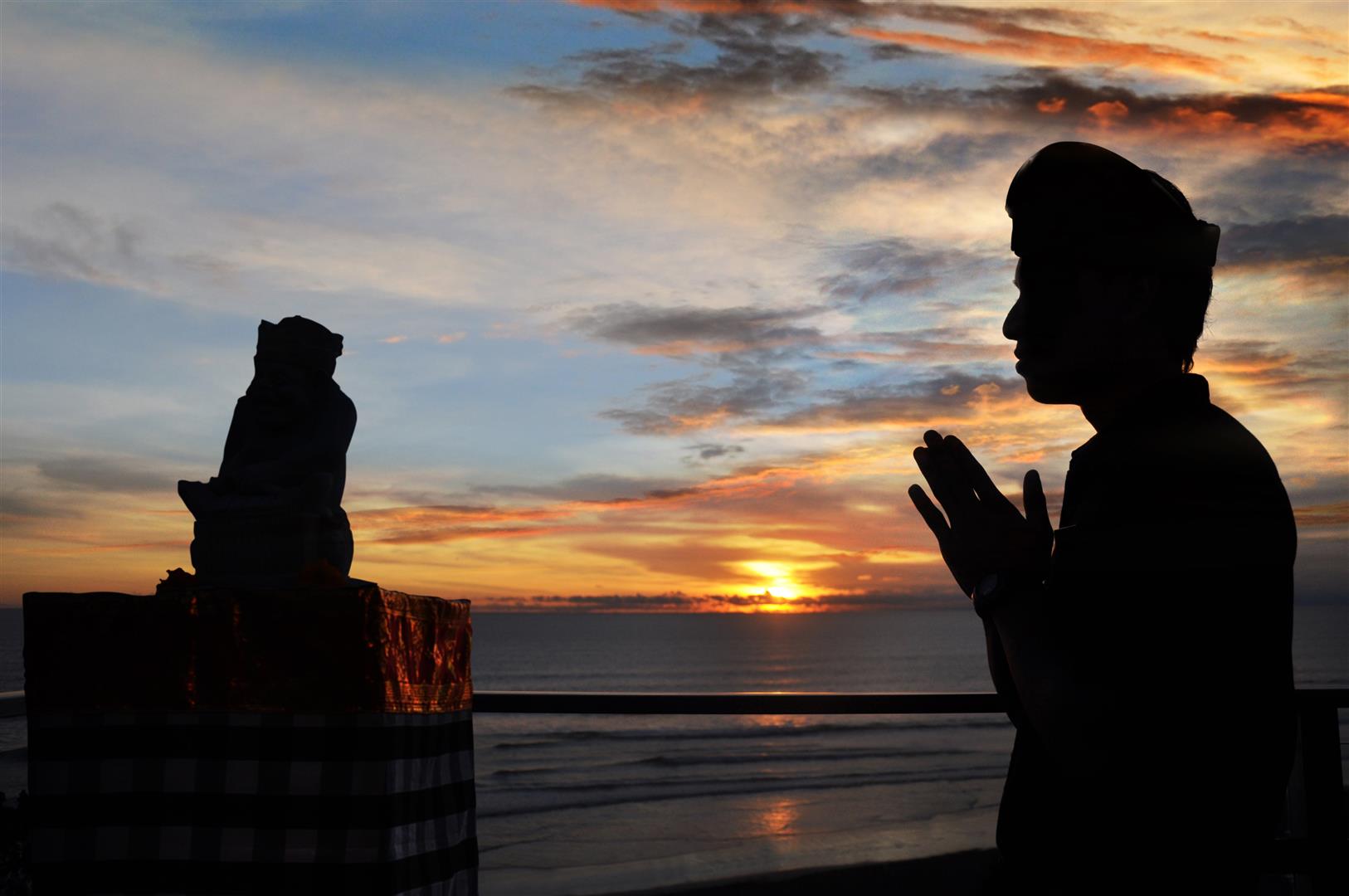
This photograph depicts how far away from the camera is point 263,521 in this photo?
286 centimetres

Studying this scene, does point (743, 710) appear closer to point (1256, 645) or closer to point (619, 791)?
point (1256, 645)

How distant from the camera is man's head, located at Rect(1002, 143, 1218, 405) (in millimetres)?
958

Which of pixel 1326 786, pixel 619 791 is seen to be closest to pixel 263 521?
pixel 1326 786

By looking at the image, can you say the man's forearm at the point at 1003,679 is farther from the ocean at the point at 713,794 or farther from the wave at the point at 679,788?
the wave at the point at 679,788

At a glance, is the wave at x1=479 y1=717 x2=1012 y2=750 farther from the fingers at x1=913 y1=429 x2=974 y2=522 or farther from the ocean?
the fingers at x1=913 y1=429 x2=974 y2=522

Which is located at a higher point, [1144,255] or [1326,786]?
[1144,255]

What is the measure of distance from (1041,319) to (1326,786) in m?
2.13

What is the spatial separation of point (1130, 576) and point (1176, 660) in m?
0.07

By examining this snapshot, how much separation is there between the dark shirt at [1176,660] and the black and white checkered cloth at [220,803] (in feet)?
3.34

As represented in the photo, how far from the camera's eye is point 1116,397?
980 millimetres

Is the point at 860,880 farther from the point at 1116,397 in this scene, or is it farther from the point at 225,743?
the point at 1116,397

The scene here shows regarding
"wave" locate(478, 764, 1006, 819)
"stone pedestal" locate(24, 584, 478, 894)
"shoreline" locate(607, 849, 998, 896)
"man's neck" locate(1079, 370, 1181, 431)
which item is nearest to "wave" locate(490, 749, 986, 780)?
"wave" locate(478, 764, 1006, 819)

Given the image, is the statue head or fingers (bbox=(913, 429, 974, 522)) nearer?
fingers (bbox=(913, 429, 974, 522))

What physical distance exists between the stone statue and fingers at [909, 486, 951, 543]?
1.67 m
